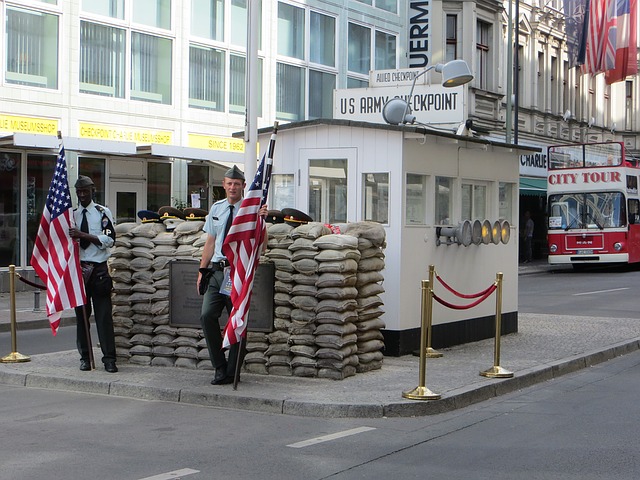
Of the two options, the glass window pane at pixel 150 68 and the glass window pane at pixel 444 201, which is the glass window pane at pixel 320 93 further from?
the glass window pane at pixel 444 201

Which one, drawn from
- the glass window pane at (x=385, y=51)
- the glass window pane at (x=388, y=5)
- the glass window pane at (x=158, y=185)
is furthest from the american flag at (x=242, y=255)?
the glass window pane at (x=388, y=5)

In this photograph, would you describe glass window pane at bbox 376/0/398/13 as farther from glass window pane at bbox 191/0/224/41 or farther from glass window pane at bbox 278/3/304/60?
glass window pane at bbox 191/0/224/41

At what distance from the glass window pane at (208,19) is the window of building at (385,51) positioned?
7790mm

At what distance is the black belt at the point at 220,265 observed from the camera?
9211mm

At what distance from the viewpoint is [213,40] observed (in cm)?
2611

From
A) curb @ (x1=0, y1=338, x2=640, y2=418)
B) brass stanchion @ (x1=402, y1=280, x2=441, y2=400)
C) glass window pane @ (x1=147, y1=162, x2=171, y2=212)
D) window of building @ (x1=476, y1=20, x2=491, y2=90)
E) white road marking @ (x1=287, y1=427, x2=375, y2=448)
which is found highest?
window of building @ (x1=476, y1=20, x2=491, y2=90)

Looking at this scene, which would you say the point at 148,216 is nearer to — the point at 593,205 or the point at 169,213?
the point at 169,213

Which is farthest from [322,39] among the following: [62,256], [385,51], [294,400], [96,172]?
[294,400]

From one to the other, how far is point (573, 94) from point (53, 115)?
33.0 m

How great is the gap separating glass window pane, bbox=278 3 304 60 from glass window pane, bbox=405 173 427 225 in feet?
58.1

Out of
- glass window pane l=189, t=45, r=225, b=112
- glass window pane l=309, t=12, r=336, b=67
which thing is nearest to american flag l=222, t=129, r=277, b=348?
glass window pane l=189, t=45, r=225, b=112

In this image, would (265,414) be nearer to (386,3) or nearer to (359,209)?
(359,209)

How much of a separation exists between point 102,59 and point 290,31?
7.46 metres

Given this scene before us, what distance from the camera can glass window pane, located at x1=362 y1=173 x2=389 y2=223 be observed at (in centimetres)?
1116
